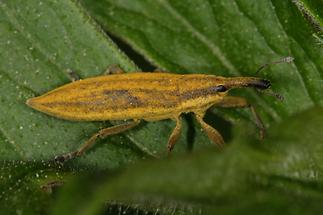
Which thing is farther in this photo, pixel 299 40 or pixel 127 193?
pixel 299 40

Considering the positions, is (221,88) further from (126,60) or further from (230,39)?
(126,60)

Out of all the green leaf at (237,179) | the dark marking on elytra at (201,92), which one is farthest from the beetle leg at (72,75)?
the green leaf at (237,179)

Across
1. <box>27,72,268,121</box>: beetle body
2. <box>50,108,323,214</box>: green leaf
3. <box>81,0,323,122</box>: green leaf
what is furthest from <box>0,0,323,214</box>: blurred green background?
<box>50,108,323,214</box>: green leaf

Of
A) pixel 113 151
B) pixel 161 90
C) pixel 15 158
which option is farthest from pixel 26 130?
pixel 161 90

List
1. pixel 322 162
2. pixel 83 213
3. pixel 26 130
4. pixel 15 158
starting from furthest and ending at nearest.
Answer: pixel 26 130, pixel 15 158, pixel 322 162, pixel 83 213

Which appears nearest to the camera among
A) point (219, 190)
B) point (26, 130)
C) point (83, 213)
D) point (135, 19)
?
point (83, 213)

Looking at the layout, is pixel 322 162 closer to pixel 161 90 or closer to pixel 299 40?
pixel 299 40

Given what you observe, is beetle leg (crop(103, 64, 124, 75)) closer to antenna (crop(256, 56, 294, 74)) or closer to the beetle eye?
the beetle eye

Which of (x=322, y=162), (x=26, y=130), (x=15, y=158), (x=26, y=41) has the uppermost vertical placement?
(x=26, y=41)
